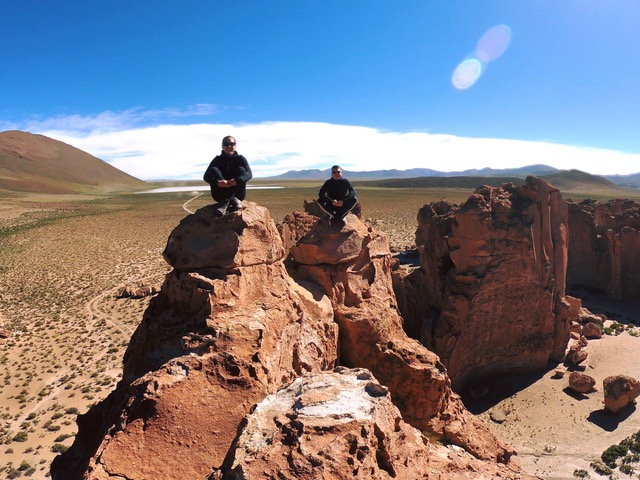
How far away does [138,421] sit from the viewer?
218 inches

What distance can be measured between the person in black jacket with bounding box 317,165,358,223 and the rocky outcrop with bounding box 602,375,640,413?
1391 centimetres

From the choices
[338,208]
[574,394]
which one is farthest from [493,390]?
[338,208]

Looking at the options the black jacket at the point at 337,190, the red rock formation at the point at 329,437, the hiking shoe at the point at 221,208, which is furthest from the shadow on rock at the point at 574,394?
the hiking shoe at the point at 221,208

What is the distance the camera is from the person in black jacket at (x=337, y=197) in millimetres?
10641

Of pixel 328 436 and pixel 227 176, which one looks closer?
pixel 328 436

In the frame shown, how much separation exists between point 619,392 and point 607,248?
18.0 metres

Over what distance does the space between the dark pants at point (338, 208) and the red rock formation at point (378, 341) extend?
0.31 metres

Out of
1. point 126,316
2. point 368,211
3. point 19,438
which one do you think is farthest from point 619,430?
point 368,211

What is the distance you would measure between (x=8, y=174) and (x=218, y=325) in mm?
224161

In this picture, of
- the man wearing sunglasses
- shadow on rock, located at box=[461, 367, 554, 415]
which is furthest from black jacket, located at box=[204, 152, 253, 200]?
shadow on rock, located at box=[461, 367, 554, 415]

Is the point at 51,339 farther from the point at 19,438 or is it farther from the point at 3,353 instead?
the point at 19,438

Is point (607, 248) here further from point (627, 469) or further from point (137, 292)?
point (137, 292)

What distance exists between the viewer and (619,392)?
16.2 metres

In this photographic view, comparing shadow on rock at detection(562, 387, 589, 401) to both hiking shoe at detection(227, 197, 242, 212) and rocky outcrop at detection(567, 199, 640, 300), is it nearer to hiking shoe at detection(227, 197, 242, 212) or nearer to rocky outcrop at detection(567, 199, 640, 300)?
rocky outcrop at detection(567, 199, 640, 300)
